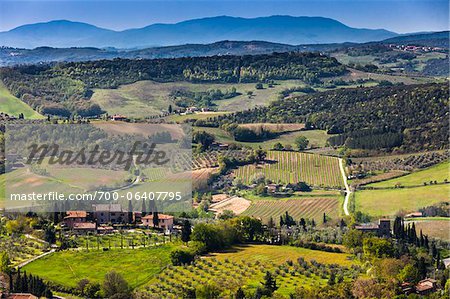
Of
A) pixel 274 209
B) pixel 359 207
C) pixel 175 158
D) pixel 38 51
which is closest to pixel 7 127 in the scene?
pixel 175 158

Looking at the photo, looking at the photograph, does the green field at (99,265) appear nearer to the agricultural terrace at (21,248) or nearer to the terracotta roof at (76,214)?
the agricultural terrace at (21,248)

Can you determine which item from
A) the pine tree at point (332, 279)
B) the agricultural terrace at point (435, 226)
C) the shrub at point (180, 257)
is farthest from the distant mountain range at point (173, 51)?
the pine tree at point (332, 279)

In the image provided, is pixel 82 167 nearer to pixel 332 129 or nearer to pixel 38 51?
pixel 332 129

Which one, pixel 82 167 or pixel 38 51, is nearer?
pixel 82 167

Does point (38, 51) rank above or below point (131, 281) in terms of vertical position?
above

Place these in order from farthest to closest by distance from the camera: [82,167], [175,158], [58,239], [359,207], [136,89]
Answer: [136,89]
[175,158]
[82,167]
[359,207]
[58,239]

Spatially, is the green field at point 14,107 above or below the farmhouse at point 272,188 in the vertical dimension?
above

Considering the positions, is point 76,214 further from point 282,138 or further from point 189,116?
point 189,116
